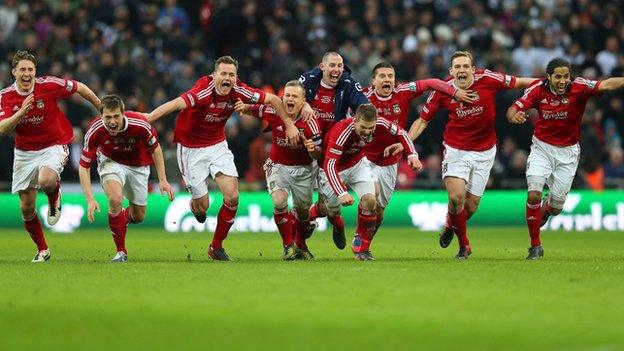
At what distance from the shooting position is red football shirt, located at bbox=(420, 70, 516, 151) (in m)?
16.6

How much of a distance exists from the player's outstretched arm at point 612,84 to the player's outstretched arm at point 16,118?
683 centimetres

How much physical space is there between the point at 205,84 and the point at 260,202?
32.0 feet

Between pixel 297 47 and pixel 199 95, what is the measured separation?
483 inches

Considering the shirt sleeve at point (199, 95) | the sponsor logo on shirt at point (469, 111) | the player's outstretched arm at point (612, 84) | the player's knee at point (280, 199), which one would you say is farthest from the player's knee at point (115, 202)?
the player's outstretched arm at point (612, 84)

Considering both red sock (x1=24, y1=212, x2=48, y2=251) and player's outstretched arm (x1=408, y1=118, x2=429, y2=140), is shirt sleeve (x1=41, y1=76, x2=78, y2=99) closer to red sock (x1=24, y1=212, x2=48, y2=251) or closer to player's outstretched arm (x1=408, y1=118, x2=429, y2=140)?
red sock (x1=24, y1=212, x2=48, y2=251)

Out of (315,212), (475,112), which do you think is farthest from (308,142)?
(475,112)

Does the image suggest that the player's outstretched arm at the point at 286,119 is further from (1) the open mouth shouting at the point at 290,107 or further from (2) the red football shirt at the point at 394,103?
(2) the red football shirt at the point at 394,103

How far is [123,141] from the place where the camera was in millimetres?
15633

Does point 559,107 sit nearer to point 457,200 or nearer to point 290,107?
point 457,200

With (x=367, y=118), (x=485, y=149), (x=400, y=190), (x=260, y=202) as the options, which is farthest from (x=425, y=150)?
(x=367, y=118)

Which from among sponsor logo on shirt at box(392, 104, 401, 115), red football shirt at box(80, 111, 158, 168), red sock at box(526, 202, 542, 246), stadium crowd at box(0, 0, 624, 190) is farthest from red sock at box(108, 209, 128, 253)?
stadium crowd at box(0, 0, 624, 190)

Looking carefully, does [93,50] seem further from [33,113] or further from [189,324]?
[189,324]

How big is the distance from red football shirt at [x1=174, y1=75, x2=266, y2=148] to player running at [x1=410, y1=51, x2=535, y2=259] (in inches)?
89.0

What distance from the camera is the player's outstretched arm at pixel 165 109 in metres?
15.5
